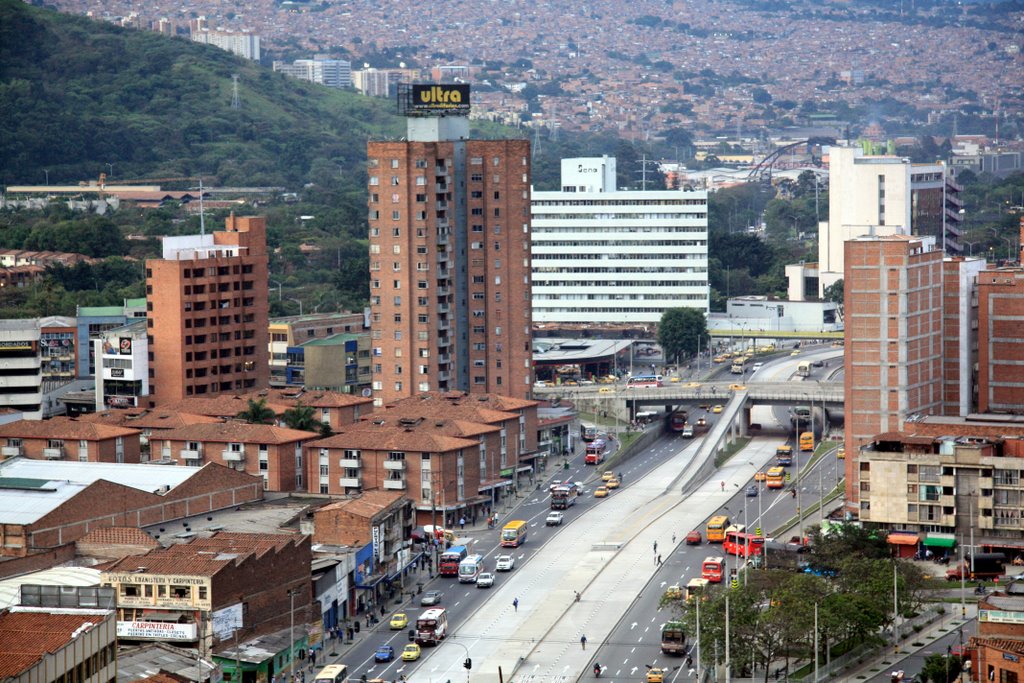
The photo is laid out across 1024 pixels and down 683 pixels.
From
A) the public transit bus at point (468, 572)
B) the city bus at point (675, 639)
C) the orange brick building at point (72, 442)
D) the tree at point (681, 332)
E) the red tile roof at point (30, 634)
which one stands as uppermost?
the tree at point (681, 332)

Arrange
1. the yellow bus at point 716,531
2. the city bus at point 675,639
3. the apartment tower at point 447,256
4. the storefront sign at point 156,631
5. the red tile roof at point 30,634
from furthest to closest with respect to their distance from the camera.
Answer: the apartment tower at point 447,256 < the yellow bus at point 716,531 < the city bus at point 675,639 < the storefront sign at point 156,631 < the red tile roof at point 30,634

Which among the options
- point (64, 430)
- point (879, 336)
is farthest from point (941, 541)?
point (64, 430)

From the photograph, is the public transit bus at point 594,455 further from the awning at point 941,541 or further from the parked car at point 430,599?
the parked car at point 430,599

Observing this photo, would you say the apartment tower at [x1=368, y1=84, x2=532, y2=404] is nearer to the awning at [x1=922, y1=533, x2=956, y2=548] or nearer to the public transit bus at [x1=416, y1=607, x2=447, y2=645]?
the awning at [x1=922, y1=533, x2=956, y2=548]

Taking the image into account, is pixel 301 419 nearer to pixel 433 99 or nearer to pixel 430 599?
pixel 433 99

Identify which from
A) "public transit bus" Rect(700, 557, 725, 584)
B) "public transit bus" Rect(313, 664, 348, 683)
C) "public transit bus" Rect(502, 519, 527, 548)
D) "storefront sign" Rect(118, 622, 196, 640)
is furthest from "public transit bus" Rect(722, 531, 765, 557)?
"storefront sign" Rect(118, 622, 196, 640)

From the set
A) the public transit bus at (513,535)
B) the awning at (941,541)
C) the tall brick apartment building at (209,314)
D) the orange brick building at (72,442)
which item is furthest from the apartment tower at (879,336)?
the tall brick apartment building at (209,314)

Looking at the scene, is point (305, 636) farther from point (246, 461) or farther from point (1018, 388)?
point (1018, 388)
